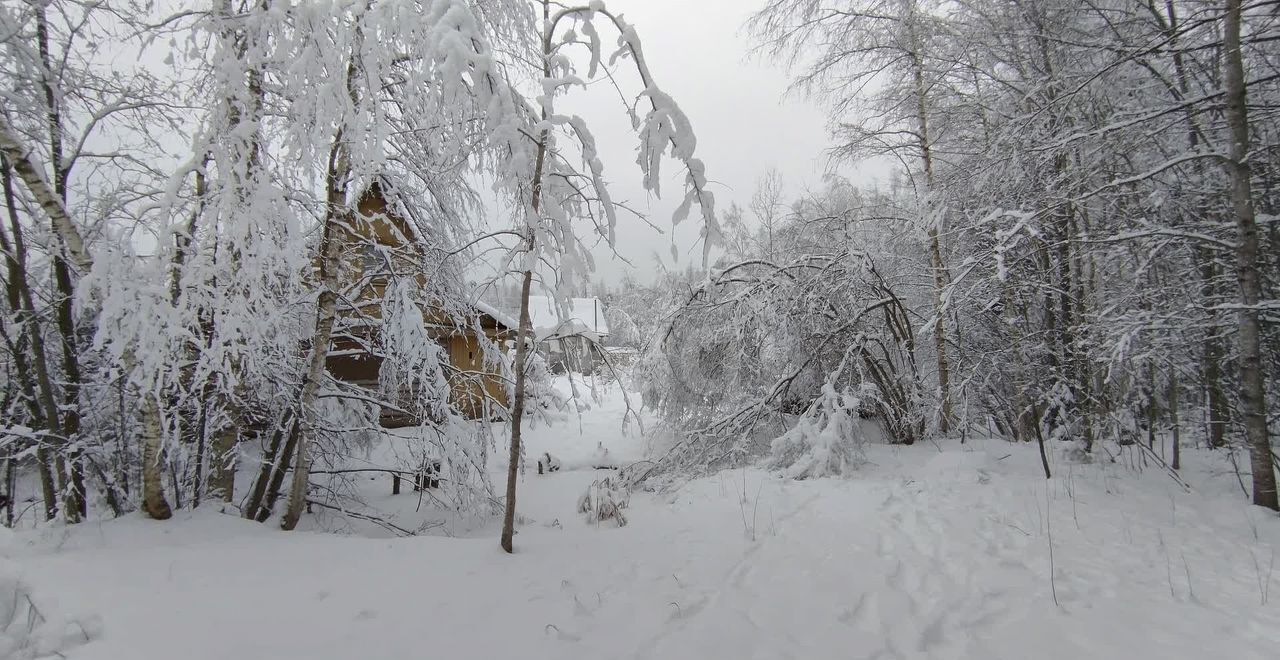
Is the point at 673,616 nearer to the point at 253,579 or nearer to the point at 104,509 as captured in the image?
the point at 253,579

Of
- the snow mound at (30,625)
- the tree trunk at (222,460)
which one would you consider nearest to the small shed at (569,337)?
the snow mound at (30,625)

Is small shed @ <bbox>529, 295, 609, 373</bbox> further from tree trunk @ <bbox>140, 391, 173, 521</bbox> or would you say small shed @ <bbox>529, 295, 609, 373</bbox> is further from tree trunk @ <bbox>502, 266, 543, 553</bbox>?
tree trunk @ <bbox>140, 391, 173, 521</bbox>

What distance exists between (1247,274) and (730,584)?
4761 millimetres

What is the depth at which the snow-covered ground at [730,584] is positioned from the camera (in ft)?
7.62

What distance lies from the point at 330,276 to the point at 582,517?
315 cm

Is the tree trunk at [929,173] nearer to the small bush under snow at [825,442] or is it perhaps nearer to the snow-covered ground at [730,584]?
the small bush under snow at [825,442]

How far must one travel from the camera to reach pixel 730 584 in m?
3.08

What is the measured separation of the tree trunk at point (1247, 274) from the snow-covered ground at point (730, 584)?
370 millimetres

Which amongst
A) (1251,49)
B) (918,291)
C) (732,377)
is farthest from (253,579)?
(918,291)

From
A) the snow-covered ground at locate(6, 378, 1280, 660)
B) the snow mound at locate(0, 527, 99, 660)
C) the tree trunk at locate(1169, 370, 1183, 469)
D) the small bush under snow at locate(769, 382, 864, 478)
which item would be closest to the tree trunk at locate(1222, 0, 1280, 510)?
the snow-covered ground at locate(6, 378, 1280, 660)

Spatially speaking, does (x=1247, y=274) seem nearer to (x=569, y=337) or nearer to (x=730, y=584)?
(x=730, y=584)

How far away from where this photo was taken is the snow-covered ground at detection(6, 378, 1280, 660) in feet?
7.62

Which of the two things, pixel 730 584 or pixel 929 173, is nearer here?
pixel 730 584

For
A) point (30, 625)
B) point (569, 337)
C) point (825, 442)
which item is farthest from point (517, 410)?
point (825, 442)
